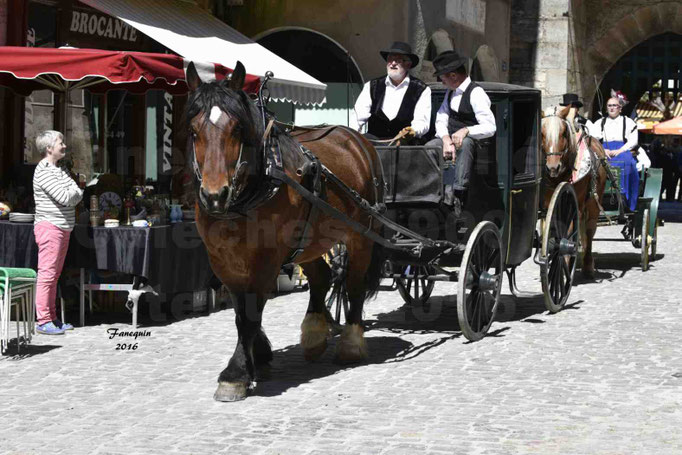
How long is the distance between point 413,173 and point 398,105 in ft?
1.81

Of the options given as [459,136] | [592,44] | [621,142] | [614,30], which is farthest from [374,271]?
[614,30]

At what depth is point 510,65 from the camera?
26.1 meters

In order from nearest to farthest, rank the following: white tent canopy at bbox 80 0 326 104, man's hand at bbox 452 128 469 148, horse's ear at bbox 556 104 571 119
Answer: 1. man's hand at bbox 452 128 469 148
2. horse's ear at bbox 556 104 571 119
3. white tent canopy at bbox 80 0 326 104

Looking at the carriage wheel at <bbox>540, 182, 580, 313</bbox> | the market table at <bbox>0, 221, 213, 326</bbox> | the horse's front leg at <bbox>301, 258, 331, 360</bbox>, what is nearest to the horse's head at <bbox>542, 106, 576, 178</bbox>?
the carriage wheel at <bbox>540, 182, 580, 313</bbox>

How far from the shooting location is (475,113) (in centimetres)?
915

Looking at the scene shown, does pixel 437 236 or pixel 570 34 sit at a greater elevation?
pixel 570 34

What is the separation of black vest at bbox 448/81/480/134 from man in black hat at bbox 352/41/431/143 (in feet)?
1.07

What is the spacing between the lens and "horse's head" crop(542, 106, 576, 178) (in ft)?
40.2

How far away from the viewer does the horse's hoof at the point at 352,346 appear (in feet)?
26.5

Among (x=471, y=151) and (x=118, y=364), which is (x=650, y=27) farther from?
(x=118, y=364)

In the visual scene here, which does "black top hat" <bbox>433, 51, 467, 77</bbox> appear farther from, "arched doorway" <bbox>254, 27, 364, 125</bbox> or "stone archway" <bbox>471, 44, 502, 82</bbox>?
"stone archway" <bbox>471, 44, 502, 82</bbox>

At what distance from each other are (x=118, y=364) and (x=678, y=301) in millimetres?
5889

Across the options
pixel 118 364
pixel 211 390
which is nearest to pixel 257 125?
pixel 211 390

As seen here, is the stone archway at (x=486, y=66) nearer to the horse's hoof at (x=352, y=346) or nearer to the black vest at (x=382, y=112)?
the black vest at (x=382, y=112)
